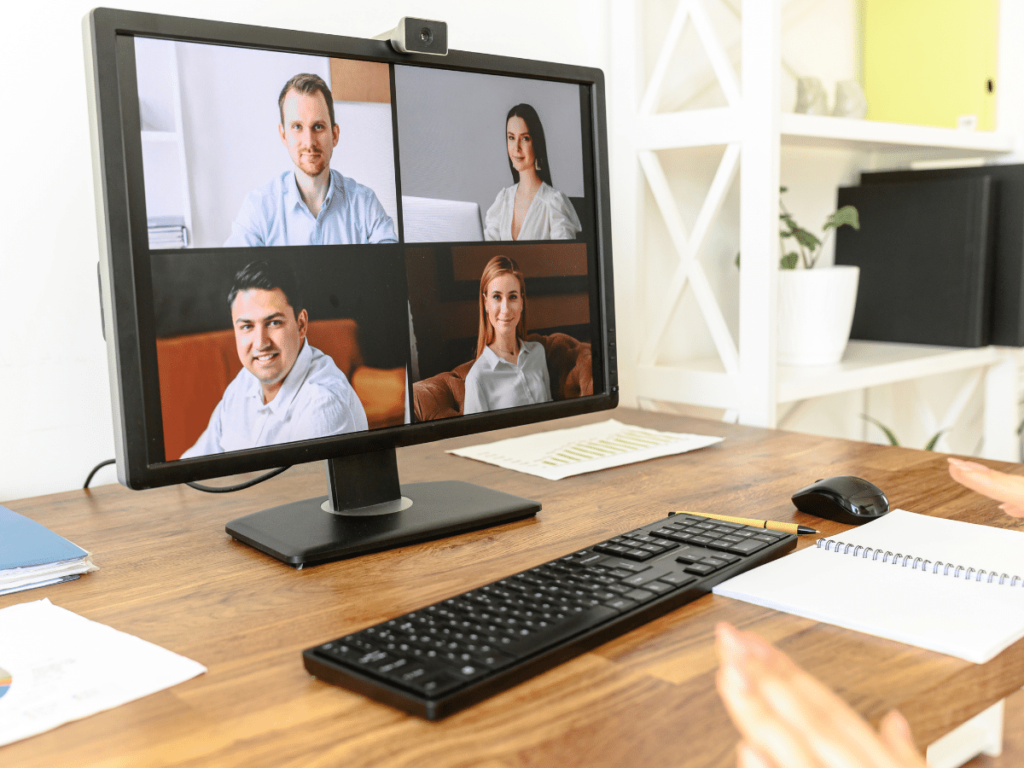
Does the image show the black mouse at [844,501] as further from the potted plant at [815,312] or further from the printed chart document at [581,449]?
the potted plant at [815,312]

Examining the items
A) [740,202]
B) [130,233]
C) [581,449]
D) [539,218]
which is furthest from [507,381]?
[740,202]

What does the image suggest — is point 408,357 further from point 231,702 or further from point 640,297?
point 640,297

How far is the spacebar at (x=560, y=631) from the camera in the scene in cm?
55

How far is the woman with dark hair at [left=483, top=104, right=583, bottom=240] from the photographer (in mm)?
923

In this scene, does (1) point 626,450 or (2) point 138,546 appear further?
(1) point 626,450

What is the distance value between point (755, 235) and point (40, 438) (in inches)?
39.9

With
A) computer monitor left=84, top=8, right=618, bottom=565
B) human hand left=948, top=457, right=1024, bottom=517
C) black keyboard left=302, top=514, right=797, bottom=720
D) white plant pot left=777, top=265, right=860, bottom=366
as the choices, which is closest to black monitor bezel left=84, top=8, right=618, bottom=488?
computer monitor left=84, top=8, right=618, bottom=565

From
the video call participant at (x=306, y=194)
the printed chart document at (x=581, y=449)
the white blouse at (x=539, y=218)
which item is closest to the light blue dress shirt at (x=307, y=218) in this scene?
the video call participant at (x=306, y=194)

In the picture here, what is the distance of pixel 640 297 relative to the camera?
157cm

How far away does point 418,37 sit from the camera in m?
0.83

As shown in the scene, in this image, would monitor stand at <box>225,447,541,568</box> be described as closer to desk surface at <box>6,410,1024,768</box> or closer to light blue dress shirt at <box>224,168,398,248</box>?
desk surface at <box>6,410,1024,768</box>

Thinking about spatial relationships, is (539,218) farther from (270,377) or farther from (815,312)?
(815,312)

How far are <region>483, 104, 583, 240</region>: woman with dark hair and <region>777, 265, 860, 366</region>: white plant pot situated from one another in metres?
0.75

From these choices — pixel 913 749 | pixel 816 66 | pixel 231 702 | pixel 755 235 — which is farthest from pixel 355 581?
pixel 816 66
